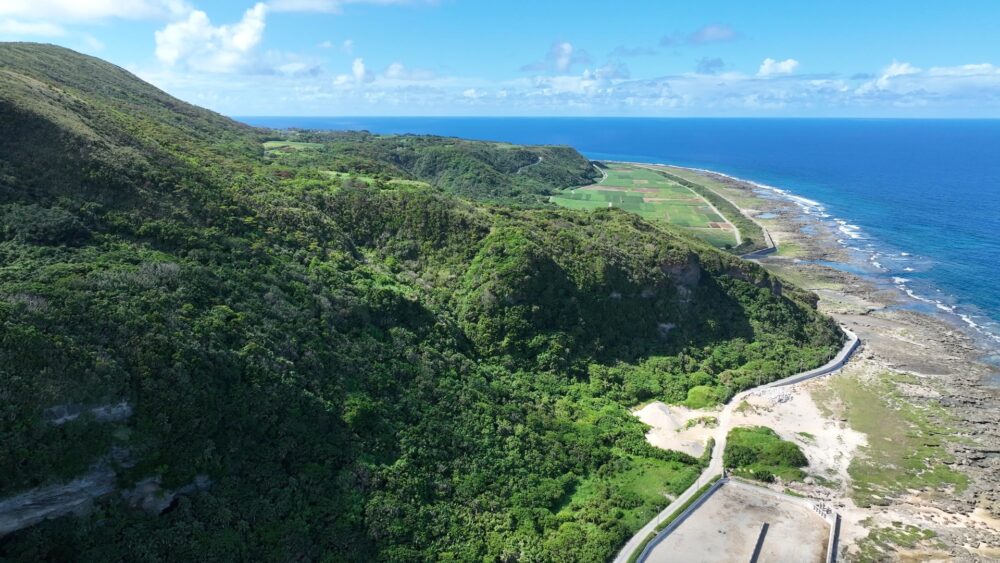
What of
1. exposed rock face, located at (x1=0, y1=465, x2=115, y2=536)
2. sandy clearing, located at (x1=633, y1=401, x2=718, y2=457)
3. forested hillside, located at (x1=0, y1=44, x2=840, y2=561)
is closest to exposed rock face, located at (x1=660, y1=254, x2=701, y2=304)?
forested hillside, located at (x1=0, y1=44, x2=840, y2=561)

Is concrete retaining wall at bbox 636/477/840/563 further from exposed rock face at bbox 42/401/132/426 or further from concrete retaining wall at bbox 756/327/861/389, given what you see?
exposed rock face at bbox 42/401/132/426

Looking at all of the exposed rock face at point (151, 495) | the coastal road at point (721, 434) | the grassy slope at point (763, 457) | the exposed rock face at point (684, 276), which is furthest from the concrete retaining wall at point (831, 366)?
the exposed rock face at point (151, 495)

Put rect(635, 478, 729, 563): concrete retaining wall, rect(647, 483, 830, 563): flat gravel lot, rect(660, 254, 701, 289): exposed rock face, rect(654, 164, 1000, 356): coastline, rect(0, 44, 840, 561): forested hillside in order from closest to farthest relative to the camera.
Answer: rect(0, 44, 840, 561): forested hillside, rect(635, 478, 729, 563): concrete retaining wall, rect(647, 483, 830, 563): flat gravel lot, rect(660, 254, 701, 289): exposed rock face, rect(654, 164, 1000, 356): coastline

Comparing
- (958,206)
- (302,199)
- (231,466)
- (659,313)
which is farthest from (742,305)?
(958,206)

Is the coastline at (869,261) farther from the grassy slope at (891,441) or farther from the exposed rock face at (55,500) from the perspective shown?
the exposed rock face at (55,500)

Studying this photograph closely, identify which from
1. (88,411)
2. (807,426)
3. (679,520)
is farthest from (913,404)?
(88,411)
